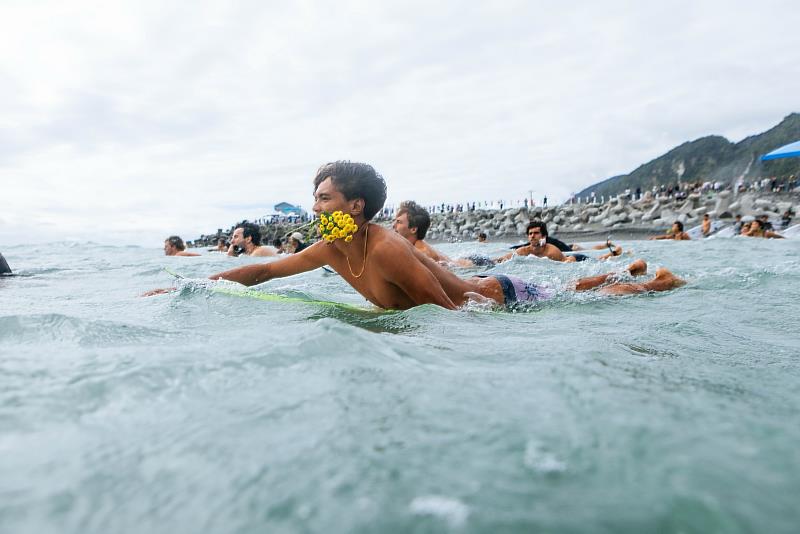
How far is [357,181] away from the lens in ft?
12.4

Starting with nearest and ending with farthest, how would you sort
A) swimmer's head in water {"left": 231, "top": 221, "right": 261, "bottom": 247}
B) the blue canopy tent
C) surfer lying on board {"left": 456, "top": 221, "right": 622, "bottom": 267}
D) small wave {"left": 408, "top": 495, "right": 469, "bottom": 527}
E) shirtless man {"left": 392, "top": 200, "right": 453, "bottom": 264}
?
small wave {"left": 408, "top": 495, "right": 469, "bottom": 527} → shirtless man {"left": 392, "top": 200, "right": 453, "bottom": 264} → surfer lying on board {"left": 456, "top": 221, "right": 622, "bottom": 267} → swimmer's head in water {"left": 231, "top": 221, "right": 261, "bottom": 247} → the blue canopy tent

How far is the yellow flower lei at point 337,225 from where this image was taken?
146 inches

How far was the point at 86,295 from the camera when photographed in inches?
224

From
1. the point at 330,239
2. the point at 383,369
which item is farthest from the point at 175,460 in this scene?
the point at 330,239

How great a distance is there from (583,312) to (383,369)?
2.48 m

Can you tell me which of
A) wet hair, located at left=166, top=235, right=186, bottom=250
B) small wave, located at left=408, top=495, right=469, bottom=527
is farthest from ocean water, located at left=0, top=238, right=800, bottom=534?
wet hair, located at left=166, top=235, right=186, bottom=250

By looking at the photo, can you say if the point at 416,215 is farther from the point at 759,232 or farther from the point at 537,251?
the point at 759,232

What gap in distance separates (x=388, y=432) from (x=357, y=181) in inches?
103

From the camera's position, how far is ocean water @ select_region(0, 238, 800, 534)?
1011mm

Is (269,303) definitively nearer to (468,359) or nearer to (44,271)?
(468,359)

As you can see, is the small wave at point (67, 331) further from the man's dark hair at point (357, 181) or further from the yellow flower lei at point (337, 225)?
the man's dark hair at point (357, 181)

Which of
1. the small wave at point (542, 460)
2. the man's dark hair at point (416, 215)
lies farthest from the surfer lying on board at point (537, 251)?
the small wave at point (542, 460)

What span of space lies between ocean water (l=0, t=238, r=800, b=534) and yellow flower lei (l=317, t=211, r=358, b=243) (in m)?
1.09

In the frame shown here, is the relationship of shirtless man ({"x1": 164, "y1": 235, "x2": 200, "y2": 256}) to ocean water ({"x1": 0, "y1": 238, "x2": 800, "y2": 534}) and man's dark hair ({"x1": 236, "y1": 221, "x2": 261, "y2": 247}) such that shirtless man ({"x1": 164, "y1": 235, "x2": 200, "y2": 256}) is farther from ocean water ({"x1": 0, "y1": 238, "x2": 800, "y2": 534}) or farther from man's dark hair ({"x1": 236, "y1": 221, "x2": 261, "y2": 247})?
ocean water ({"x1": 0, "y1": 238, "x2": 800, "y2": 534})
